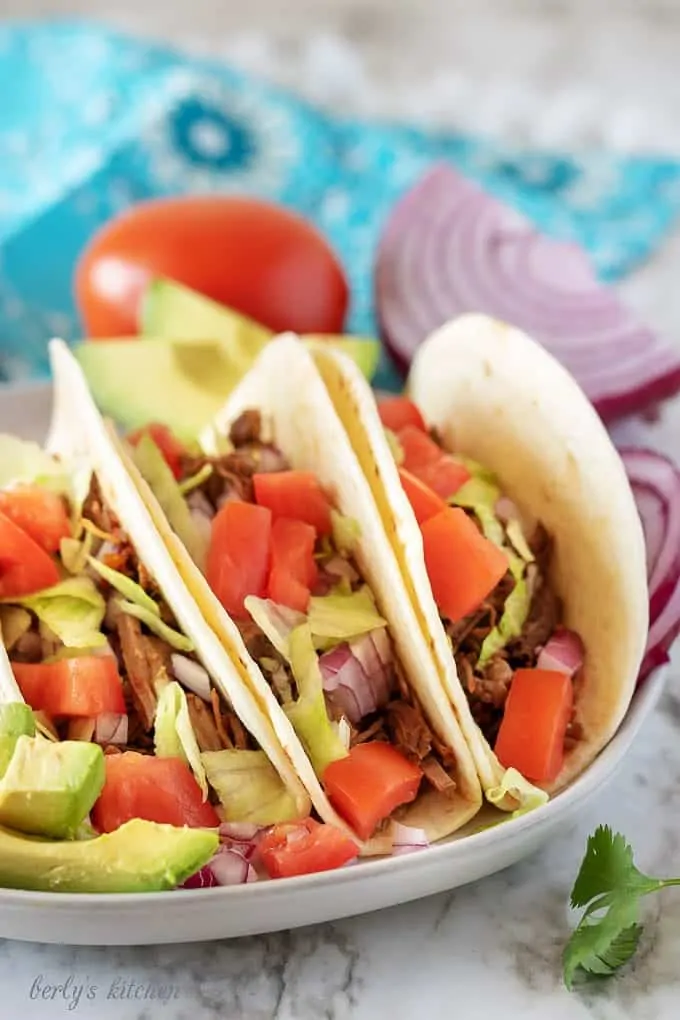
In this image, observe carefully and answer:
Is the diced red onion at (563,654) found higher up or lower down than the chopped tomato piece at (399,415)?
lower down

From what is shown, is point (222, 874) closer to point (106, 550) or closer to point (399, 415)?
point (106, 550)

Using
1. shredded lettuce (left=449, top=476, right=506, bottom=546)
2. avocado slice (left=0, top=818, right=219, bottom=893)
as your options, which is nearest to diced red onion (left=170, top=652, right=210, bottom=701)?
avocado slice (left=0, top=818, right=219, bottom=893)

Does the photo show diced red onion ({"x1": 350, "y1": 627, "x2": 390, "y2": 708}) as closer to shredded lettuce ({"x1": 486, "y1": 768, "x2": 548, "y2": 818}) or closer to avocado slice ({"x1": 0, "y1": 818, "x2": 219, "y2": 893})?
shredded lettuce ({"x1": 486, "y1": 768, "x2": 548, "y2": 818})

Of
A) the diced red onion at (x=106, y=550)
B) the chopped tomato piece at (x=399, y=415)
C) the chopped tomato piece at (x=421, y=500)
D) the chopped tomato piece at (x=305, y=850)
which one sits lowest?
the chopped tomato piece at (x=305, y=850)

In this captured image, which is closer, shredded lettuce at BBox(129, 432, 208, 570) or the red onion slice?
the red onion slice

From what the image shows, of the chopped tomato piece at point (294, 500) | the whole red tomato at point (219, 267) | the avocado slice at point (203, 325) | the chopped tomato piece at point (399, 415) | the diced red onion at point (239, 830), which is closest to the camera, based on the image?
the diced red onion at point (239, 830)

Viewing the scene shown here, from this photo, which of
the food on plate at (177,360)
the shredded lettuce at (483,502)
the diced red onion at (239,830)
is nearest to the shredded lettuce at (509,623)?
the shredded lettuce at (483,502)

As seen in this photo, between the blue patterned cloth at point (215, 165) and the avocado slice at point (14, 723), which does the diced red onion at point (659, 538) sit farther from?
the blue patterned cloth at point (215, 165)
